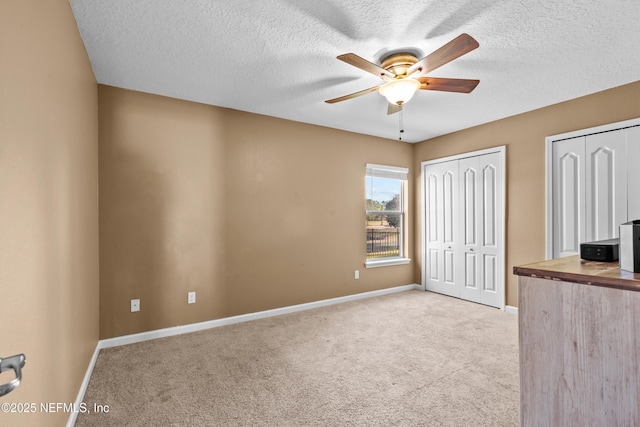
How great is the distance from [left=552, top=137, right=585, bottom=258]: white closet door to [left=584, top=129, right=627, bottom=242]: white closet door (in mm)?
63

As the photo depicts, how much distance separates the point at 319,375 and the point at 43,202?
6.96 ft

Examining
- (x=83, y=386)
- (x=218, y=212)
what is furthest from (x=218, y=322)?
(x=83, y=386)

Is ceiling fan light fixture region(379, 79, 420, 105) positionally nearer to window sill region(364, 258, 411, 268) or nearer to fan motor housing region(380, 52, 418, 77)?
fan motor housing region(380, 52, 418, 77)

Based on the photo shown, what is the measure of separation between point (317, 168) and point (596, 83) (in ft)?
10.2

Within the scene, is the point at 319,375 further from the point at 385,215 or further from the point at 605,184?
the point at 605,184

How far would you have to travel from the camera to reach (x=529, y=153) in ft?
12.7

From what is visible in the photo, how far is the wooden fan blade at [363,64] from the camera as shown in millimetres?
2007

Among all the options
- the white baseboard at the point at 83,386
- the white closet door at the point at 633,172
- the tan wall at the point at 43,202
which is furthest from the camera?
the white closet door at the point at 633,172

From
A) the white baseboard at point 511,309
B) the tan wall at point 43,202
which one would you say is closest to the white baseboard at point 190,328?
the tan wall at point 43,202

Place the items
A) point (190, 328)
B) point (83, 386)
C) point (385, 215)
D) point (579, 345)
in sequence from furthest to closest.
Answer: point (385, 215), point (190, 328), point (83, 386), point (579, 345)

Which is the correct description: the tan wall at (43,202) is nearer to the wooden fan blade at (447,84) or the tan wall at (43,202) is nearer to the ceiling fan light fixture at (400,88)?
the ceiling fan light fixture at (400,88)

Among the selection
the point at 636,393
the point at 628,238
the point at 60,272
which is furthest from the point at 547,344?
the point at 60,272

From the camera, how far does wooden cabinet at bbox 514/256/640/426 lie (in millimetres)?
1157

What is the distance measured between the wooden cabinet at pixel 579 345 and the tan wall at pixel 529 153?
2.68 meters
